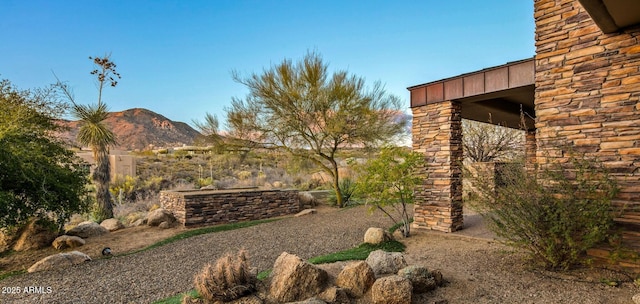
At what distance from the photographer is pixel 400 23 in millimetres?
9070

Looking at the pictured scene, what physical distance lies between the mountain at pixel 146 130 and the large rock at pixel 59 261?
30.8 meters

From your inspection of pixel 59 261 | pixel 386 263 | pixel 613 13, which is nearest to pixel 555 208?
pixel 386 263

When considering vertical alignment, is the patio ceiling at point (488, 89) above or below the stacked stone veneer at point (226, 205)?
above

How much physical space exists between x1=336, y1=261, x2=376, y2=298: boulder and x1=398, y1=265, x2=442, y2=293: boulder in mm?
374

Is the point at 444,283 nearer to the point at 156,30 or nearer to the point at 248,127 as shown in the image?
the point at 248,127

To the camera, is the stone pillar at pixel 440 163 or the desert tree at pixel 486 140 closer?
the stone pillar at pixel 440 163

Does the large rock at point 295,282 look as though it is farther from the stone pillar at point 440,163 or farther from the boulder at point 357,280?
the stone pillar at point 440,163

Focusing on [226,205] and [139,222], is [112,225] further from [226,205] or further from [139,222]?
[226,205]

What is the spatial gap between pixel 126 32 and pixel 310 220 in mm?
9592

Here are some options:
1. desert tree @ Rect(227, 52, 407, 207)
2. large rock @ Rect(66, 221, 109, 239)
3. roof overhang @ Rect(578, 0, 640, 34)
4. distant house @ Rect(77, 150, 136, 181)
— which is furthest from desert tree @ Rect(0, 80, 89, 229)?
distant house @ Rect(77, 150, 136, 181)

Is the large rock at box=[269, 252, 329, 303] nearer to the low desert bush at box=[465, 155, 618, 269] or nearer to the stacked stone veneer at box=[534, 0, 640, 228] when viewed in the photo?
the low desert bush at box=[465, 155, 618, 269]

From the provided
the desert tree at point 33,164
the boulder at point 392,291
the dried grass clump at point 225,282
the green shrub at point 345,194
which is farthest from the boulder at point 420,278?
the green shrub at point 345,194

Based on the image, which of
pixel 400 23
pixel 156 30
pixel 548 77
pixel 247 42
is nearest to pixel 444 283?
pixel 548 77

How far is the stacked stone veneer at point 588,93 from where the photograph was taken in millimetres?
3594
